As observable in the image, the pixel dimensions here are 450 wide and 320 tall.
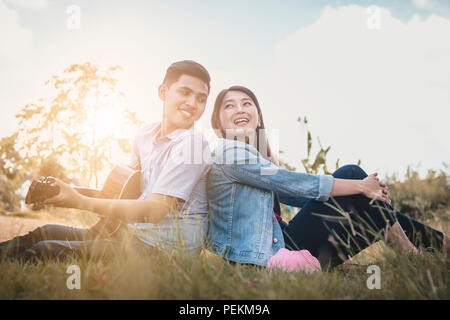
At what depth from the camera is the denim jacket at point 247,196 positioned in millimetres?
2104

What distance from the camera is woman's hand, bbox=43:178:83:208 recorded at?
6.29 feet

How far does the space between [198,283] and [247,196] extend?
87cm

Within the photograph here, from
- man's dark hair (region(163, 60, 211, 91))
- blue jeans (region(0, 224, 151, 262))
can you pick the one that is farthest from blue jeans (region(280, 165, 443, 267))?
man's dark hair (region(163, 60, 211, 91))

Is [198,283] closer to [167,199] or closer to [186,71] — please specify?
[167,199]

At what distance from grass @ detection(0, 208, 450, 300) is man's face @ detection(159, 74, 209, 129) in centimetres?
111

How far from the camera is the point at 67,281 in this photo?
1554 millimetres

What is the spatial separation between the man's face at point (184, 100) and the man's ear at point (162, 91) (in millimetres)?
103

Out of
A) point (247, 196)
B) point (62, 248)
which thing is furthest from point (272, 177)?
point (62, 248)

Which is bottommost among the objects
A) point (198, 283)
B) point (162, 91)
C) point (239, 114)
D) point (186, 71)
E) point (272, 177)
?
point (198, 283)

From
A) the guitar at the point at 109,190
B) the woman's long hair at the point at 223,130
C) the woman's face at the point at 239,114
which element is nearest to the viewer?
the guitar at the point at 109,190

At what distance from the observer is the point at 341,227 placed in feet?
7.18

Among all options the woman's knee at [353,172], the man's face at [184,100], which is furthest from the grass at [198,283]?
the man's face at [184,100]

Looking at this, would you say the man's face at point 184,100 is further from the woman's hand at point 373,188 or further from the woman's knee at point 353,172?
the woman's hand at point 373,188

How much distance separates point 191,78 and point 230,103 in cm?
53
